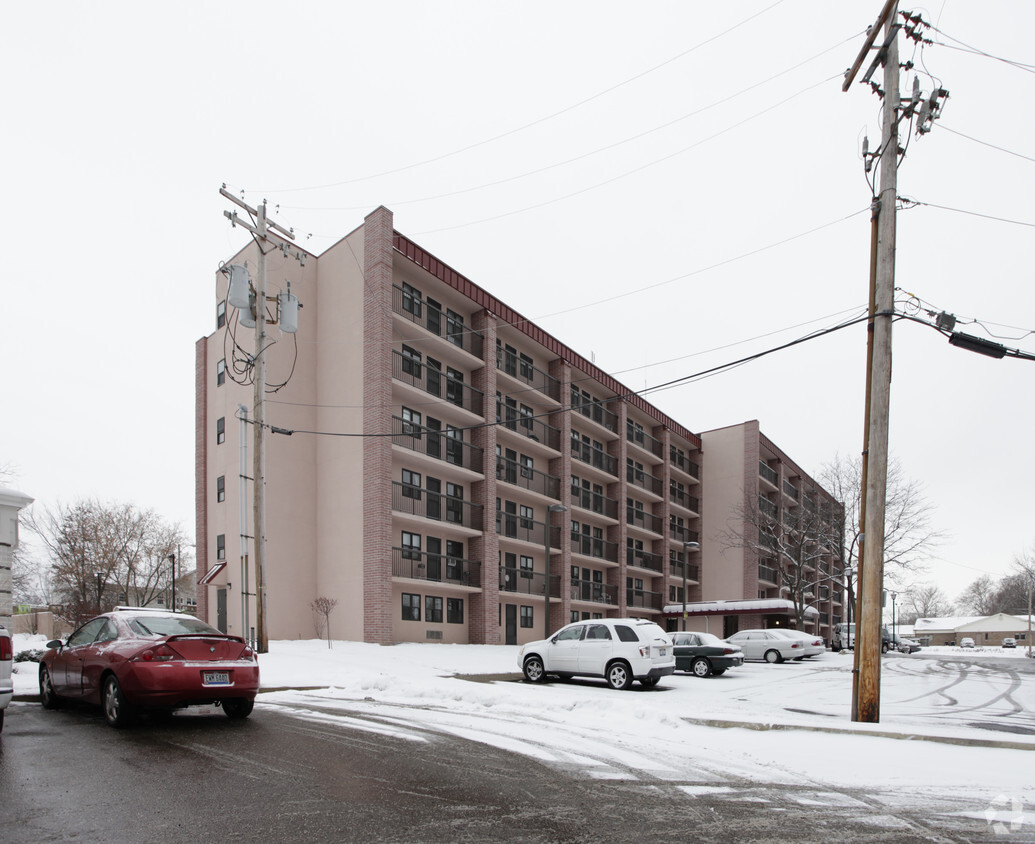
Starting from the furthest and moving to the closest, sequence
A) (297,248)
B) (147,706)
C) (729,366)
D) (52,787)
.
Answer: (297,248)
(729,366)
(147,706)
(52,787)

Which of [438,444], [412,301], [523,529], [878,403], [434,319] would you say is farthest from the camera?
[523,529]

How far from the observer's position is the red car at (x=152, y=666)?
8961mm

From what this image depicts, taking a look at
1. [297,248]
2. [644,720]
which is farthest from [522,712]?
[297,248]

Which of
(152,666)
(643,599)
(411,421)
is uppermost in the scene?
(411,421)

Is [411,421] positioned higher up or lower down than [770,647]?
higher up

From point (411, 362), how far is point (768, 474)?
41333 mm

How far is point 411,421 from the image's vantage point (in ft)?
108

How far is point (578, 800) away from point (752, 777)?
6.89ft

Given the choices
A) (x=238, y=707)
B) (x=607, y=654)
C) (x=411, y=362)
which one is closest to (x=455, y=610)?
(x=411, y=362)

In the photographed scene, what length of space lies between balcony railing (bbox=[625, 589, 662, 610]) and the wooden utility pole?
38541 millimetres

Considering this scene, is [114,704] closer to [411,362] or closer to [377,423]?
[377,423]

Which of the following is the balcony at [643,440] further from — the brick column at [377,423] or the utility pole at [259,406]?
the utility pole at [259,406]

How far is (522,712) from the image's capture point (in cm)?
1202

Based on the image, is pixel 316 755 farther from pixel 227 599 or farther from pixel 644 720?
pixel 227 599
